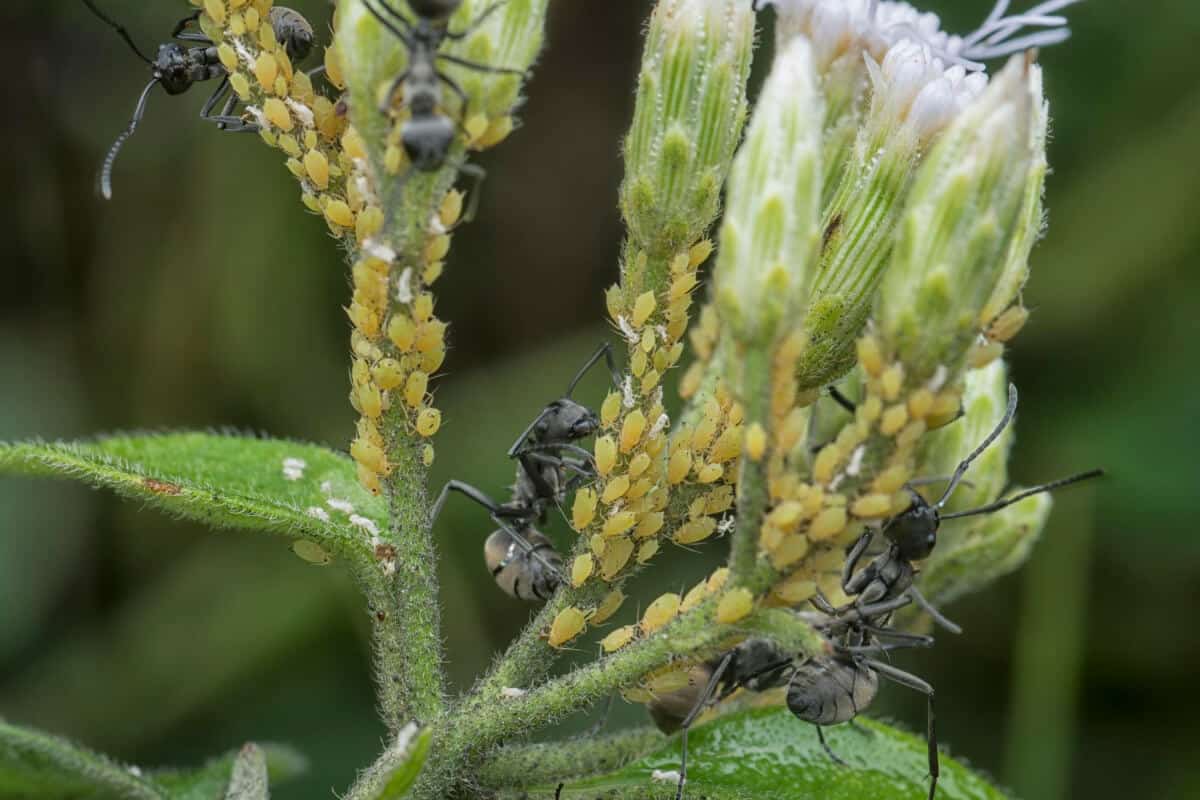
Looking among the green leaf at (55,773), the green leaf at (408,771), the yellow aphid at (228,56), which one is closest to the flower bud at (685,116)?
the yellow aphid at (228,56)

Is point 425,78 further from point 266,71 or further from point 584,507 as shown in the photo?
point 584,507

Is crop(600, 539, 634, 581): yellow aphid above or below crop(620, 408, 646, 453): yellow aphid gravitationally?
below

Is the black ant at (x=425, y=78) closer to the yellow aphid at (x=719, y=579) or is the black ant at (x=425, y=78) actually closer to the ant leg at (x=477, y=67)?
the ant leg at (x=477, y=67)

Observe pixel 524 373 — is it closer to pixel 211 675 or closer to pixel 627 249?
pixel 211 675

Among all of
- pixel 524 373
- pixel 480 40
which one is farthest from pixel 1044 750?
pixel 480 40

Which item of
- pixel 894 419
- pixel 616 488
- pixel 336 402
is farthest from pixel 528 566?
pixel 336 402

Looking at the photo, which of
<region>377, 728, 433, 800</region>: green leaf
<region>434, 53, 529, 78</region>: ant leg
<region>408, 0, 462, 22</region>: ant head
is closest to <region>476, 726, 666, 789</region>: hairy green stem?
<region>377, 728, 433, 800</region>: green leaf

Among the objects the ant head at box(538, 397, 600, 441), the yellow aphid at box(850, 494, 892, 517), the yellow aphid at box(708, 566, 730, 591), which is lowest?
the yellow aphid at box(850, 494, 892, 517)

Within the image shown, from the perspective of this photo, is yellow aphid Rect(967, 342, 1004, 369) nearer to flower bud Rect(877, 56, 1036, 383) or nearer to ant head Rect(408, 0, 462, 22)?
flower bud Rect(877, 56, 1036, 383)
